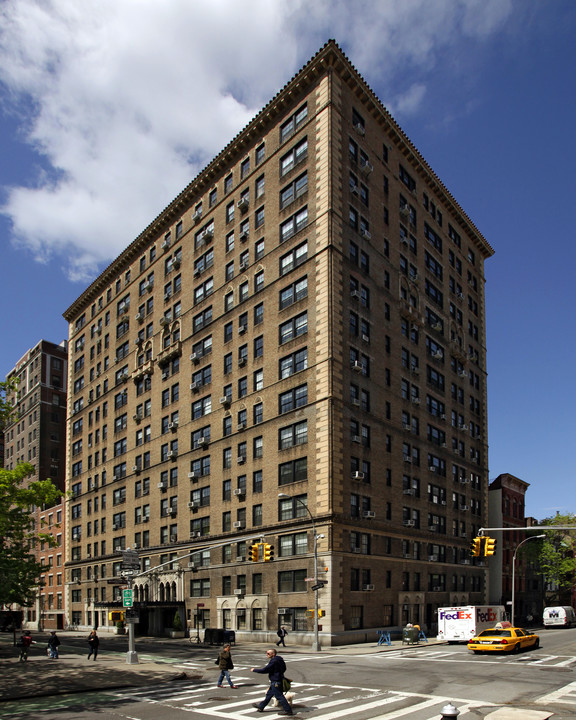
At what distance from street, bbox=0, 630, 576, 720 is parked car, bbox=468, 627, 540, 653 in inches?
25.2

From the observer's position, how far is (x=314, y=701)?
20.5 m

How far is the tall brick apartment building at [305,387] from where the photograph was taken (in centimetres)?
4934

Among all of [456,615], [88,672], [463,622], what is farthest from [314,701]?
[456,615]

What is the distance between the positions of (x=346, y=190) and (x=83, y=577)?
58.6 metres

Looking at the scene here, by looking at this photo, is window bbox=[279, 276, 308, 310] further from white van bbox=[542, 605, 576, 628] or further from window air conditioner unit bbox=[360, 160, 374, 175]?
white van bbox=[542, 605, 576, 628]

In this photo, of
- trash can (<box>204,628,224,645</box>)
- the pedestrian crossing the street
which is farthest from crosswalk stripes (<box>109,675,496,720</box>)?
trash can (<box>204,628,224,645</box>)

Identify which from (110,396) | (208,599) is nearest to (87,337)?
(110,396)

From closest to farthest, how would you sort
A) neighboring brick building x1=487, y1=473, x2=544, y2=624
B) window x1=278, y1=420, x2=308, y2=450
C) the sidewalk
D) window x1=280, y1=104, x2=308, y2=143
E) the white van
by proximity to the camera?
the sidewalk → window x1=278, y1=420, x2=308, y2=450 → window x1=280, y1=104, x2=308, y2=143 → the white van → neighboring brick building x1=487, y1=473, x2=544, y2=624

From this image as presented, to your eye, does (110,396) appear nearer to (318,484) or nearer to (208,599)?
(208,599)

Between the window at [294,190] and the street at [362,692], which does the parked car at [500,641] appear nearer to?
the street at [362,692]

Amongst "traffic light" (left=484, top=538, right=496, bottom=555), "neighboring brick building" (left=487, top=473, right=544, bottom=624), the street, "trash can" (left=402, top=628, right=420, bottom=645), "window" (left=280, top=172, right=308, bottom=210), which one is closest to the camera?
the street

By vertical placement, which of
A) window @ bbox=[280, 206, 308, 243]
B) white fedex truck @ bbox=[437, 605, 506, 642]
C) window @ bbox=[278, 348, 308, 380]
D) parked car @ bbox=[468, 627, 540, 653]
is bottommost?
white fedex truck @ bbox=[437, 605, 506, 642]

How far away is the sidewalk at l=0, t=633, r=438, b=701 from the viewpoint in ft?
80.6

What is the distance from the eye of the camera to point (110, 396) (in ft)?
271
